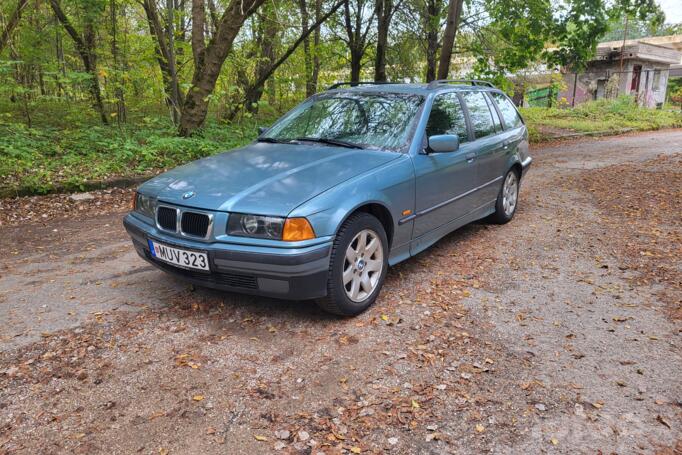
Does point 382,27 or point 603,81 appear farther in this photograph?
point 603,81

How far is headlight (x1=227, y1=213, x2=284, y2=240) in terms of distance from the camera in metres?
3.10

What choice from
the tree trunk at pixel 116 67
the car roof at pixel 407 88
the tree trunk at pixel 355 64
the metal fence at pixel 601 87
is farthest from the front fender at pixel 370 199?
the metal fence at pixel 601 87

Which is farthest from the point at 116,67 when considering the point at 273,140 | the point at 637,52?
the point at 637,52

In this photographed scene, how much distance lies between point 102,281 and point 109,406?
196cm

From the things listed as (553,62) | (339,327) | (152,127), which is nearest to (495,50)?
(553,62)

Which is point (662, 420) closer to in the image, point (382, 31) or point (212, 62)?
point (212, 62)

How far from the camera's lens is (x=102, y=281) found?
4336mm

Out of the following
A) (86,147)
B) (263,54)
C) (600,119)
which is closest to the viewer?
(86,147)

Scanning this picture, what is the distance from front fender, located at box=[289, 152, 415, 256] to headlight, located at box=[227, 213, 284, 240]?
0.41 ft

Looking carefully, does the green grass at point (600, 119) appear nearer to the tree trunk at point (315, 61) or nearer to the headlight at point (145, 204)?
the tree trunk at point (315, 61)

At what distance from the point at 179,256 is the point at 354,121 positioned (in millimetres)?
1932

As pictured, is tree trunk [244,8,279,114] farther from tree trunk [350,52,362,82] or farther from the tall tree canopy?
tree trunk [350,52,362,82]

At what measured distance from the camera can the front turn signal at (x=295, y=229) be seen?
3078 millimetres

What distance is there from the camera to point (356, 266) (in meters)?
3.52
